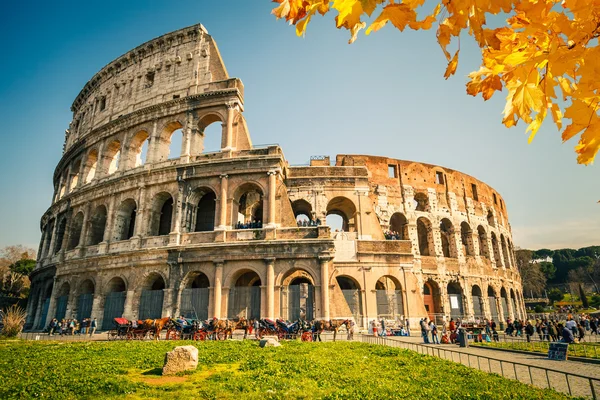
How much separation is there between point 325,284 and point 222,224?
20.3 feet

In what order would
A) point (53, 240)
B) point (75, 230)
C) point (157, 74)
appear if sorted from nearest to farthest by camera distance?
1. point (157, 74)
2. point (75, 230)
3. point (53, 240)

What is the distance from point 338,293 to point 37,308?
21.4 meters

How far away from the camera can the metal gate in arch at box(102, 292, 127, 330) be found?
17.5 meters

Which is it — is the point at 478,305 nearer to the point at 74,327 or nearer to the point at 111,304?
the point at 111,304

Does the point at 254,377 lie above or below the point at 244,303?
below

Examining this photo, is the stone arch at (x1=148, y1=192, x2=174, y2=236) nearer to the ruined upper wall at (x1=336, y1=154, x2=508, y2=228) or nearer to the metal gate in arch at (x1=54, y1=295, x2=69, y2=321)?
the metal gate in arch at (x1=54, y1=295, x2=69, y2=321)

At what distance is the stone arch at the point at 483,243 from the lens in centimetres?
2677

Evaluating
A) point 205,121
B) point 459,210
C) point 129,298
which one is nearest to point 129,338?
point 129,298

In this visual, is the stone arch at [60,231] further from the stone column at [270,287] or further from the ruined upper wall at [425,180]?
the ruined upper wall at [425,180]

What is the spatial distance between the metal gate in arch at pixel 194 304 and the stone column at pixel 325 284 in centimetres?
579

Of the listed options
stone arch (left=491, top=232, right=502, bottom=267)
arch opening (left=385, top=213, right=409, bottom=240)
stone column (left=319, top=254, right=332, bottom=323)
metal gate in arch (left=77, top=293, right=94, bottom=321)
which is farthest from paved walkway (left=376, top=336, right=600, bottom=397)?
stone arch (left=491, top=232, right=502, bottom=267)

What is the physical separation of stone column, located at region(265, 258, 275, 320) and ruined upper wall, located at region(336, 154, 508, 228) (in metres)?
9.26

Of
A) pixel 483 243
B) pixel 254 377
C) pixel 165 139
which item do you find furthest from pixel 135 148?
pixel 483 243

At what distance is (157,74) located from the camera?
21938 millimetres
